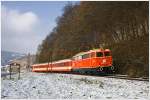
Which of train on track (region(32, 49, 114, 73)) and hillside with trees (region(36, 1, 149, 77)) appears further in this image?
train on track (region(32, 49, 114, 73))

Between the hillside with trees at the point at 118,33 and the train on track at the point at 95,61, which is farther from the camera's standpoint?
the train on track at the point at 95,61

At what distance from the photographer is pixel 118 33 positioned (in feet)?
108

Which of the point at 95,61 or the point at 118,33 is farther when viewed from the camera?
the point at 118,33

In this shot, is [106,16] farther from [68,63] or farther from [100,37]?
[68,63]

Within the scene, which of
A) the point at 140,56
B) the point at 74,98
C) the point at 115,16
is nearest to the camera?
the point at 74,98

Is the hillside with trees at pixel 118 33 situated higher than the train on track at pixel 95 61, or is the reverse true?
the hillside with trees at pixel 118 33

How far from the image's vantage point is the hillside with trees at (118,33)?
25.0 meters

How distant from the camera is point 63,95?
12.3m

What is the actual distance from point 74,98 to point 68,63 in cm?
2553

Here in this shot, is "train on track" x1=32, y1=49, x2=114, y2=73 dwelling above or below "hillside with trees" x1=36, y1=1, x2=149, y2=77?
below

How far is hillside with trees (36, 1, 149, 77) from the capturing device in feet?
82.1

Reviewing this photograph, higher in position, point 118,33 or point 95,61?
point 118,33

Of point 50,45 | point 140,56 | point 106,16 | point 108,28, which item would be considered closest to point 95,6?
point 106,16

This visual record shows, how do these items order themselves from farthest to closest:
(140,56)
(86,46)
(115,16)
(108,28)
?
1. (86,46)
2. (108,28)
3. (115,16)
4. (140,56)
